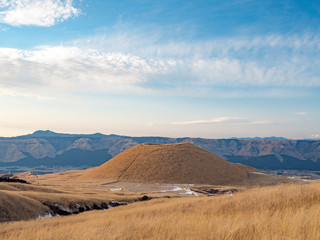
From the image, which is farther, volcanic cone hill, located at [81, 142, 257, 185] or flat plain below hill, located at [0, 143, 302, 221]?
volcanic cone hill, located at [81, 142, 257, 185]

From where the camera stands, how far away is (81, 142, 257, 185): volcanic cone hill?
80.3m

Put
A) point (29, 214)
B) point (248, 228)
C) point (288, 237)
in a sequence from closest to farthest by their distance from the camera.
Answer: point (288, 237) → point (248, 228) → point (29, 214)

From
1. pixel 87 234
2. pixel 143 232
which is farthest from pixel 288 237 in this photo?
pixel 87 234

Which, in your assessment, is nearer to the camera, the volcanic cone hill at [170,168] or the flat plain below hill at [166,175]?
the flat plain below hill at [166,175]

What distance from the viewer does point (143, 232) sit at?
5.73 meters

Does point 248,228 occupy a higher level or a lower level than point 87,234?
higher

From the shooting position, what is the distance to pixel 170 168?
85250 millimetres

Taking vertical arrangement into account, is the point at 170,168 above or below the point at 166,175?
above

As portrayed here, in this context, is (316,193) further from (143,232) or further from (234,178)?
(234,178)

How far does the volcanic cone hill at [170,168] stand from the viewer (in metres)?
80.3

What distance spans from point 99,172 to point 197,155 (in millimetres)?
34183

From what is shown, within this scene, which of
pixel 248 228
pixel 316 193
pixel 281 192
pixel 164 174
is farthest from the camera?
pixel 164 174

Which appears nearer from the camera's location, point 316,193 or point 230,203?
point 316,193

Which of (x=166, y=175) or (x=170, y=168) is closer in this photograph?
(x=166, y=175)
